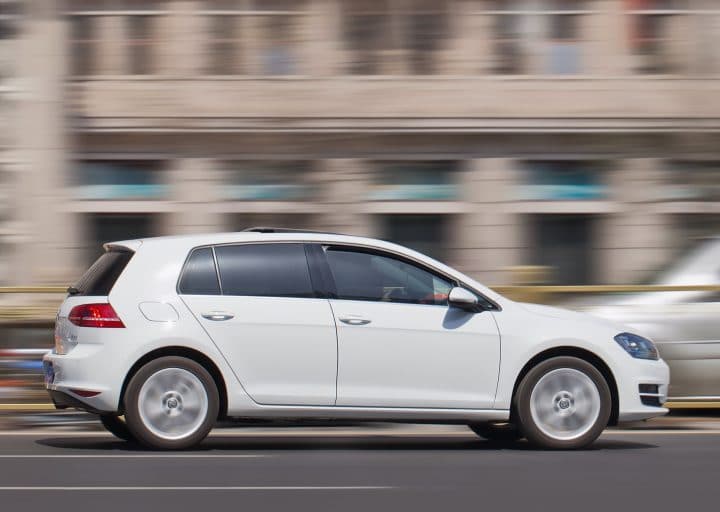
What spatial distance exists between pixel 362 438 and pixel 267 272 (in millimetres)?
1829

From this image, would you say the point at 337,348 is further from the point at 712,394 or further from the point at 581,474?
the point at 712,394

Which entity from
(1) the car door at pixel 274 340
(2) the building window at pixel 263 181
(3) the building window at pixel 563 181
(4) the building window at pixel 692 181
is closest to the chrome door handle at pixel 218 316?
(1) the car door at pixel 274 340

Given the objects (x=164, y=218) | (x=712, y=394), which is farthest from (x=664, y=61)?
(x=712, y=394)

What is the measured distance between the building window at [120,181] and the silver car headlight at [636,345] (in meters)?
11.4

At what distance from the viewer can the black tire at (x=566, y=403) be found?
941cm

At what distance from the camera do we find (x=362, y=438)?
10.7 meters

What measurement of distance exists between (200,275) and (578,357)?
2.45 m

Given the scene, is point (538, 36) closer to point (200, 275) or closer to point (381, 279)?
point (381, 279)

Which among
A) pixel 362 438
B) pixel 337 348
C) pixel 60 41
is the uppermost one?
pixel 60 41

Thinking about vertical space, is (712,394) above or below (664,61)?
below

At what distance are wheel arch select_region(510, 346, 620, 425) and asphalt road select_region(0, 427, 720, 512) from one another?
1.02 ft

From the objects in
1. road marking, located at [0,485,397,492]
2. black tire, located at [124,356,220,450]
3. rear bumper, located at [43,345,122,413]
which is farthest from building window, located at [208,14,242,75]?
road marking, located at [0,485,397,492]

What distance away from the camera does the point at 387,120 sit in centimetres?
1997

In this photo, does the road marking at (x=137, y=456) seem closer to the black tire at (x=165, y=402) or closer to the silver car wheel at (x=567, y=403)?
the black tire at (x=165, y=402)
